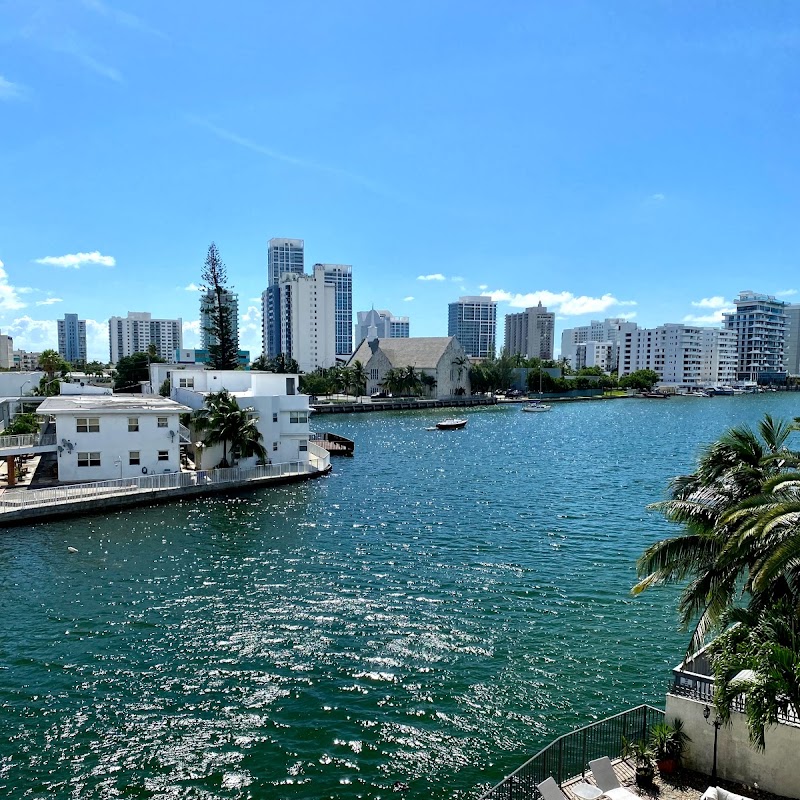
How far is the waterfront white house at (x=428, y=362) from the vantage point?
474ft

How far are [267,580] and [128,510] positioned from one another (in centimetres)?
1614

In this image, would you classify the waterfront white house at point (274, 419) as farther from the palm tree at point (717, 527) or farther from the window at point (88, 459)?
the palm tree at point (717, 527)

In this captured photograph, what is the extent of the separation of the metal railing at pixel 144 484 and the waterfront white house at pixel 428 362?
95.6 meters

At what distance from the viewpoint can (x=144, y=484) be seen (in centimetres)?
3997

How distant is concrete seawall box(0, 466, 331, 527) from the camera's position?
1357 inches

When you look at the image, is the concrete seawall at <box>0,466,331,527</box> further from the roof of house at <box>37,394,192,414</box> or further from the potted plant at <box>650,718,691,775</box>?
the potted plant at <box>650,718,691,775</box>

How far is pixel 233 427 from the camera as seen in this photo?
45.4m

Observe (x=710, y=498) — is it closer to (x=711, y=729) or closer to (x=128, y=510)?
(x=711, y=729)

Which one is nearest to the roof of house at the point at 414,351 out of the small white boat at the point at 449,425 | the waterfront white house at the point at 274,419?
the small white boat at the point at 449,425

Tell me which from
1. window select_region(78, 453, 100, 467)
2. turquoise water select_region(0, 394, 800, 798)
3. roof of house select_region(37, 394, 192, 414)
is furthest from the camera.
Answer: window select_region(78, 453, 100, 467)

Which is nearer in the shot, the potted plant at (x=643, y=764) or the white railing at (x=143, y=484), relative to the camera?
the potted plant at (x=643, y=764)

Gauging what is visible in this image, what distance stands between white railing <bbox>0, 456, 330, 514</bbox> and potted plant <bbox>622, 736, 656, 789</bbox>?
112 ft

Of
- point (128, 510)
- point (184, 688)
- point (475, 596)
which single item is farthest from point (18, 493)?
point (475, 596)

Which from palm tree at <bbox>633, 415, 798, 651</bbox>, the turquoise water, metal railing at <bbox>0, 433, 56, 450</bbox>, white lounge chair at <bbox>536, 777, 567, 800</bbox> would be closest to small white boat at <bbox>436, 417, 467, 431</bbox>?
the turquoise water
